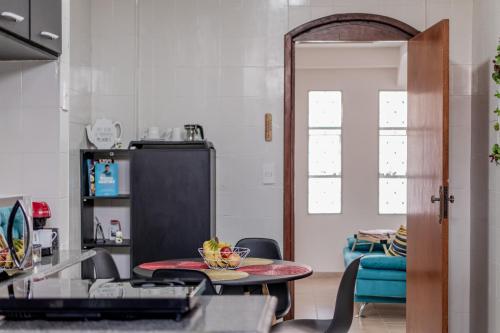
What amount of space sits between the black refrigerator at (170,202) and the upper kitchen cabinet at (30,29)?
176 cm

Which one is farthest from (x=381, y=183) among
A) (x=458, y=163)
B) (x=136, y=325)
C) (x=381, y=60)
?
(x=136, y=325)

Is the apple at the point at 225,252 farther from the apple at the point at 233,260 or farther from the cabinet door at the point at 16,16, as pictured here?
the cabinet door at the point at 16,16

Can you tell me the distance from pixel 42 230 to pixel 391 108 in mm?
6699

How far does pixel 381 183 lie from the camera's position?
30.2 ft

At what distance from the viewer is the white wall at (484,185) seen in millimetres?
4621

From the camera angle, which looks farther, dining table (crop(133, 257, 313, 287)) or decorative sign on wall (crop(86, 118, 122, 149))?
decorative sign on wall (crop(86, 118, 122, 149))

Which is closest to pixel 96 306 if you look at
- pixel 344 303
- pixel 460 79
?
pixel 344 303

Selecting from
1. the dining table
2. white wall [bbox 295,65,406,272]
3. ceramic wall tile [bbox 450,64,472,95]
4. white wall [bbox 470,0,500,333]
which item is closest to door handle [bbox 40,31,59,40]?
the dining table

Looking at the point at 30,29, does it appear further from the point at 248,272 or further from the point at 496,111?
the point at 496,111

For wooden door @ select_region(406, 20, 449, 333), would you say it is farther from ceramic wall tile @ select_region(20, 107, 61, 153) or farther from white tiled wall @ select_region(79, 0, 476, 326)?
ceramic wall tile @ select_region(20, 107, 61, 153)

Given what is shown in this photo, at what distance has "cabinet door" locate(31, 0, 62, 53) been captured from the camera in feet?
9.76

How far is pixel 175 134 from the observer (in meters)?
5.16

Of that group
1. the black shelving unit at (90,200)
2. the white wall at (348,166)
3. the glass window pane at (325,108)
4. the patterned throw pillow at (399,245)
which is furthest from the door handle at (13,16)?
the glass window pane at (325,108)

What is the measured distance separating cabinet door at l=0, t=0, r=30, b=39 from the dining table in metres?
1.41
